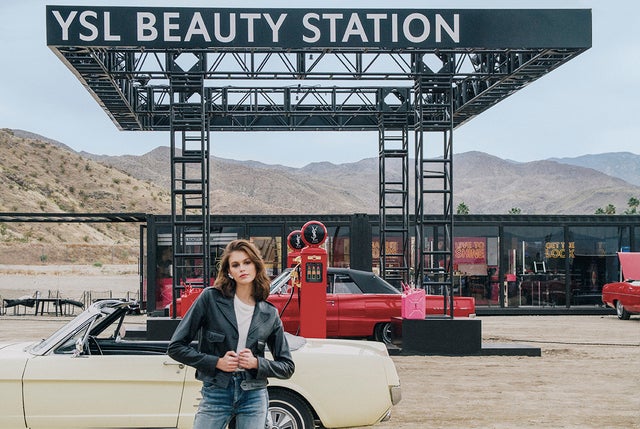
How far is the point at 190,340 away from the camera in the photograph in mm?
4910

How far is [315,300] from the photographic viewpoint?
44.2 ft

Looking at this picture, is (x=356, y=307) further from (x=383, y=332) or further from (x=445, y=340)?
(x=445, y=340)

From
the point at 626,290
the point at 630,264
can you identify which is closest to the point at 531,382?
the point at 626,290

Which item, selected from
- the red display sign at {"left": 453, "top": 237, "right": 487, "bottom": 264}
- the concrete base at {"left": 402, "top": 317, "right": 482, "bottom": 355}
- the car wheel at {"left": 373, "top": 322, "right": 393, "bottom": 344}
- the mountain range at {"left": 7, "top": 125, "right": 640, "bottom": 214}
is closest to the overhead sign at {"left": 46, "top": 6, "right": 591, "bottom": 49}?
the concrete base at {"left": 402, "top": 317, "right": 482, "bottom": 355}

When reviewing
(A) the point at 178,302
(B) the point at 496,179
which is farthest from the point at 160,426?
(B) the point at 496,179

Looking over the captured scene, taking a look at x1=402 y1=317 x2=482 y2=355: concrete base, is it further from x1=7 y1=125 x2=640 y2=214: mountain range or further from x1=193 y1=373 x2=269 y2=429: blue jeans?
x1=7 y1=125 x2=640 y2=214: mountain range

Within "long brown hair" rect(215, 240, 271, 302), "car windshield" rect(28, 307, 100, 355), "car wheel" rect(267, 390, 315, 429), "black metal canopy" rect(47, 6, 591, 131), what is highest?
"black metal canopy" rect(47, 6, 591, 131)

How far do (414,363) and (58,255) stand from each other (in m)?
60.4

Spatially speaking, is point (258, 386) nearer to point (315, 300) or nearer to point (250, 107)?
point (315, 300)

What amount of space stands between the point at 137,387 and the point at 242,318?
7.27 ft

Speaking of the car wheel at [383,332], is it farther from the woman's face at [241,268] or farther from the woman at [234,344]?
the woman's face at [241,268]

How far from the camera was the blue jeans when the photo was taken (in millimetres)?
4848

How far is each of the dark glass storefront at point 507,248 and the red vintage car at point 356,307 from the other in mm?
9520

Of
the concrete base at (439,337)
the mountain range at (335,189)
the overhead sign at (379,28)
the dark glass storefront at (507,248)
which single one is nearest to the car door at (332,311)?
the concrete base at (439,337)
